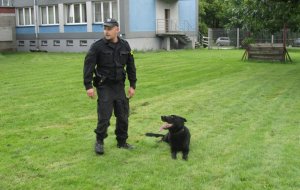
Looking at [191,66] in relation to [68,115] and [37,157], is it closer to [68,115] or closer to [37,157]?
[68,115]

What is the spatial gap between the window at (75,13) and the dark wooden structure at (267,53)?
16.6 meters

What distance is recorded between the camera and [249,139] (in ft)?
26.1

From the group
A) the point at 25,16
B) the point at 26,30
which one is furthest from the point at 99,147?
the point at 25,16

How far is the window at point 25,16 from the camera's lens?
1674 inches

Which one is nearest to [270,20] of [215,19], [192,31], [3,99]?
[3,99]

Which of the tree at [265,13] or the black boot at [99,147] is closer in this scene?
the black boot at [99,147]

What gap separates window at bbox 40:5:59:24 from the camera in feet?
132

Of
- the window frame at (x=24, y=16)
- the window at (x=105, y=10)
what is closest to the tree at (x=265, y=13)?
the window at (x=105, y=10)

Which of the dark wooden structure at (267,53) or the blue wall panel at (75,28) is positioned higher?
the blue wall panel at (75,28)

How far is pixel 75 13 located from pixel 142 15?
5851mm

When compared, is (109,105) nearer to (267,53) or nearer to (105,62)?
(105,62)

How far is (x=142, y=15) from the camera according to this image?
36469mm

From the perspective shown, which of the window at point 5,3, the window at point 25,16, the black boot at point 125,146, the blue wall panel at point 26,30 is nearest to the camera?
the black boot at point 125,146

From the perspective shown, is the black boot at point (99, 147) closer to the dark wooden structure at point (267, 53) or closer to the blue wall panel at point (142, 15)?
the dark wooden structure at point (267, 53)
